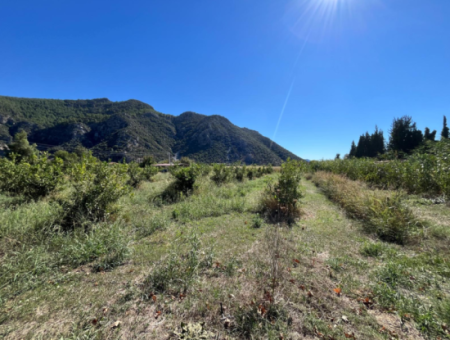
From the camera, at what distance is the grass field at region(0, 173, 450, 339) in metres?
1.89

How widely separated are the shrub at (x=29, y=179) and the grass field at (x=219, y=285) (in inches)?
75.6

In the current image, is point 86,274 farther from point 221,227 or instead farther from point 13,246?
point 221,227

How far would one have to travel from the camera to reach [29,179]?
5457 mm

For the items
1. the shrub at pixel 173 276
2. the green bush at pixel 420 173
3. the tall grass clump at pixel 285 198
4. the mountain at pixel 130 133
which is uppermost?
the mountain at pixel 130 133

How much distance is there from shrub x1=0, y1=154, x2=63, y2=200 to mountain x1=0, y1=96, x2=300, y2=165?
46.7 metres

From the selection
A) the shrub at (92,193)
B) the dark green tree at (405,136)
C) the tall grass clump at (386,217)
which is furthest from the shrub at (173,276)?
the dark green tree at (405,136)

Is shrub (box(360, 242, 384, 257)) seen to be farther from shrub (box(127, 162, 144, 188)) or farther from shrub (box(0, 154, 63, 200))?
shrub (box(127, 162, 144, 188))

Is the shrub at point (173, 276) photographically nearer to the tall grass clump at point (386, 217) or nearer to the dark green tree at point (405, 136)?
the tall grass clump at point (386, 217)

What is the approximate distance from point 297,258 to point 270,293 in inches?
54.3

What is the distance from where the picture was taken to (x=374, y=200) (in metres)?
5.41

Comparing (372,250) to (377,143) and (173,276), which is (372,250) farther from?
(377,143)

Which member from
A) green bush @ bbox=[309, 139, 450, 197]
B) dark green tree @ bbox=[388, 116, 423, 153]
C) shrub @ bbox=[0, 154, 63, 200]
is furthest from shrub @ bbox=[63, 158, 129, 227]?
dark green tree @ bbox=[388, 116, 423, 153]

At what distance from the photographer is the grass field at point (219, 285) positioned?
189 cm

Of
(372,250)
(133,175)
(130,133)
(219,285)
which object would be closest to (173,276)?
(219,285)
